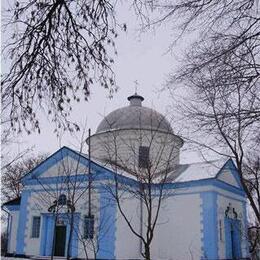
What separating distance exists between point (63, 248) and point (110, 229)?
3.62 meters

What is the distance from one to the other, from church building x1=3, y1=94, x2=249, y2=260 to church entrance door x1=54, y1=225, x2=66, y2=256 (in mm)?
57

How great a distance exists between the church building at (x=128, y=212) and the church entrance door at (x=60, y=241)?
6cm

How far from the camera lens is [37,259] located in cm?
2383

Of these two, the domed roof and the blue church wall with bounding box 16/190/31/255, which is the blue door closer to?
the domed roof

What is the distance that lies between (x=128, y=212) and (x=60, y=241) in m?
4.44

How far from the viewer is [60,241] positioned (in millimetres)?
24641

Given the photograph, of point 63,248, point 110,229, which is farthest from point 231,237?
point 63,248

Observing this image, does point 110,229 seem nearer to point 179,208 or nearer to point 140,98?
point 179,208

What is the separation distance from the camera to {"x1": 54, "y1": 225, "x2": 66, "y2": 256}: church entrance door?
961 inches

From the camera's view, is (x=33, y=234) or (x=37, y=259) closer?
(x=37, y=259)

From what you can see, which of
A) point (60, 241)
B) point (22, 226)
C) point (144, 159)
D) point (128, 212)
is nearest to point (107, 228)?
point (128, 212)

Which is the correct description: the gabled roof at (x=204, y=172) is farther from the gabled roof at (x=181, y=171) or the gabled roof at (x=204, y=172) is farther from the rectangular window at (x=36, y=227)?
the rectangular window at (x=36, y=227)

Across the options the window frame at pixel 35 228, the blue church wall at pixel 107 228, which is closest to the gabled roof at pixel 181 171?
the blue church wall at pixel 107 228

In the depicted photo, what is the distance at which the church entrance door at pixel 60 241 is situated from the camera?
24406mm
